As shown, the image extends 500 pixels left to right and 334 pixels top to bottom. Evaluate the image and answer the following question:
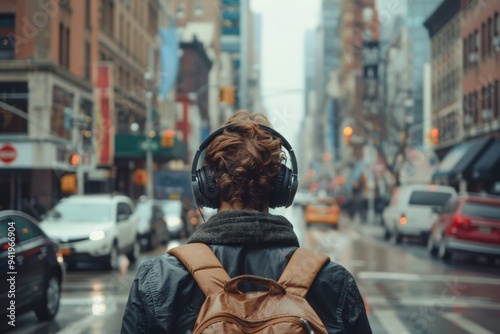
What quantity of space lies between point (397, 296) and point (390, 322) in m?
3.24

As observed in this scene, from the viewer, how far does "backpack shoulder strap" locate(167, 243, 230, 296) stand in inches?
98.9

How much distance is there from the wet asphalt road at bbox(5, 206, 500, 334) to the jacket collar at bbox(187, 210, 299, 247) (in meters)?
7.73

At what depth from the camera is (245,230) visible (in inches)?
108

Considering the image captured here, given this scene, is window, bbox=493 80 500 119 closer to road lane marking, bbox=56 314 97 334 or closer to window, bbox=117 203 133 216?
window, bbox=117 203 133 216

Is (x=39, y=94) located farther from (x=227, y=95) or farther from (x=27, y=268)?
(x=27, y=268)

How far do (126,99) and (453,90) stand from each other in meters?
18.4

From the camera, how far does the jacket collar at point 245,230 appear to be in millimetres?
2727

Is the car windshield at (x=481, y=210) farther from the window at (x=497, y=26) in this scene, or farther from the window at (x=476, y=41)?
the window at (x=476, y=41)

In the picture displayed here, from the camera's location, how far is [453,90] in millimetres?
47812

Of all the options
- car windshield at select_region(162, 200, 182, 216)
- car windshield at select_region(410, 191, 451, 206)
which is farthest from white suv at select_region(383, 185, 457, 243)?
car windshield at select_region(162, 200, 182, 216)

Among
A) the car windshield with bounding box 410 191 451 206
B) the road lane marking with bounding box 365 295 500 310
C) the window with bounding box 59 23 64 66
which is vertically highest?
the window with bounding box 59 23 64 66

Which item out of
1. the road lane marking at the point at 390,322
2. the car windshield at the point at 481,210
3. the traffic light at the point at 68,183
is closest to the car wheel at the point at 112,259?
the traffic light at the point at 68,183

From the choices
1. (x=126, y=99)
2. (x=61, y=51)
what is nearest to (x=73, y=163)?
(x=61, y=51)

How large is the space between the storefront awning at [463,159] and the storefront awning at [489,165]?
0.45m
